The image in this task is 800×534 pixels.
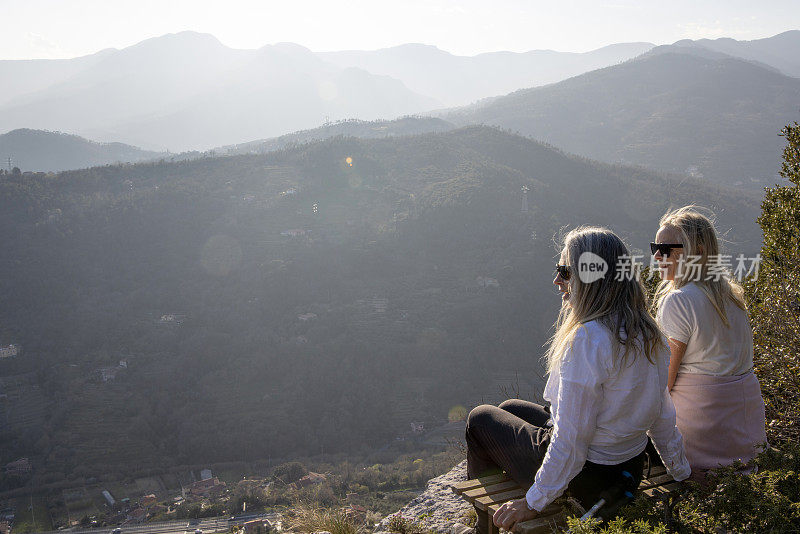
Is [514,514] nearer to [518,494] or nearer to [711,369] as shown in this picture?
[518,494]

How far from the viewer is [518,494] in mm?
1944

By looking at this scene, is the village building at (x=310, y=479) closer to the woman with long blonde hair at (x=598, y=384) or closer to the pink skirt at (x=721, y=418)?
the pink skirt at (x=721, y=418)

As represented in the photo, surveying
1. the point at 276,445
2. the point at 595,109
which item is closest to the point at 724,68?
the point at 595,109

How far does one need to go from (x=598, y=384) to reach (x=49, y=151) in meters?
86.6

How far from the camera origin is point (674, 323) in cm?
203

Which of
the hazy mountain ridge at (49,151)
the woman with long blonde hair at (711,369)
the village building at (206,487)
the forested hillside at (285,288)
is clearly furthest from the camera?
the hazy mountain ridge at (49,151)

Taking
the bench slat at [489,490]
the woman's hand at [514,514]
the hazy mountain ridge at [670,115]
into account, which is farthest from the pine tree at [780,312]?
the hazy mountain ridge at [670,115]

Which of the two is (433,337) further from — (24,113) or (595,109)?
(24,113)

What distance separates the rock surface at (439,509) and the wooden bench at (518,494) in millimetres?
936

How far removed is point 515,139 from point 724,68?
46596mm

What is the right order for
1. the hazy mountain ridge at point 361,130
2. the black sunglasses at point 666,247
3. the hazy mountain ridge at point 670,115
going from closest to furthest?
the black sunglasses at point 666,247 < the hazy mountain ridge at point 670,115 < the hazy mountain ridge at point 361,130

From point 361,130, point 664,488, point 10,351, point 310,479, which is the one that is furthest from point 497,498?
point 361,130

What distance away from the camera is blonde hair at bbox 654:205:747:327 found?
2000 mm

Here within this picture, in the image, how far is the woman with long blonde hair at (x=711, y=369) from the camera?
6.49 feet
